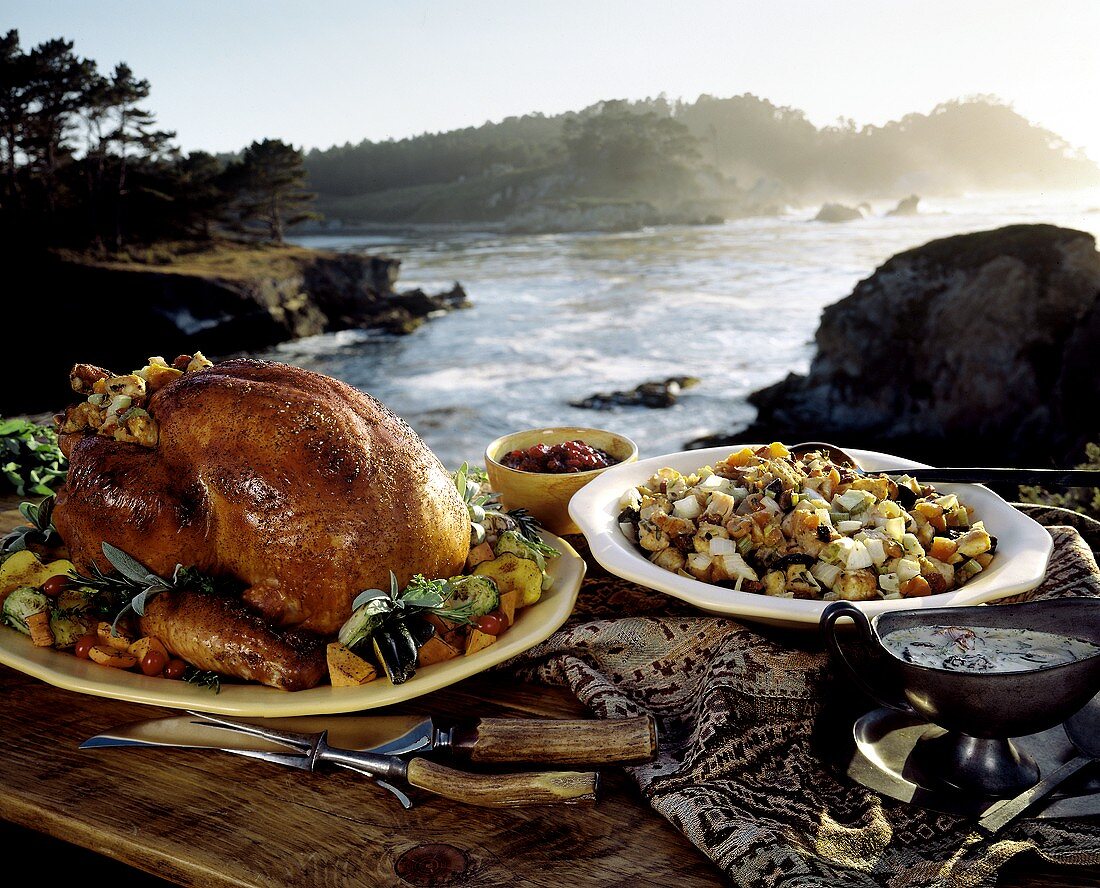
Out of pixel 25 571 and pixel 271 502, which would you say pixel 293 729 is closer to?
pixel 271 502

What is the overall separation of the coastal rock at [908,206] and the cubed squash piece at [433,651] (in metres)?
70.7

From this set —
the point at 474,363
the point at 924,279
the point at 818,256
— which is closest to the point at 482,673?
the point at 924,279

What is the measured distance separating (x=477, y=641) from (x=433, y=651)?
107 mm

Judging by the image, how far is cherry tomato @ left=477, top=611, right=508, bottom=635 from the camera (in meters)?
2.09

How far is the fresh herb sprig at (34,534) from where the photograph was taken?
252 cm

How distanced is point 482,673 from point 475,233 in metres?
65.5

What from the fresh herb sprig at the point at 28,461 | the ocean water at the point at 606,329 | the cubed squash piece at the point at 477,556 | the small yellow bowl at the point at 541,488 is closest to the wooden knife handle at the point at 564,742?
the cubed squash piece at the point at 477,556

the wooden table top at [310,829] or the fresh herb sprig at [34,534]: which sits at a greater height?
the fresh herb sprig at [34,534]

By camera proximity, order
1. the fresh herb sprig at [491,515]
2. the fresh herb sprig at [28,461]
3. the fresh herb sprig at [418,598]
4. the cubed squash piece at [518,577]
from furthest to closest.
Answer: the fresh herb sprig at [28,461] → the fresh herb sprig at [491,515] → the cubed squash piece at [518,577] → the fresh herb sprig at [418,598]

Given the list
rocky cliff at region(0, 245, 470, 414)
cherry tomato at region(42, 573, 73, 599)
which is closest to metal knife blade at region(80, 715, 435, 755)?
cherry tomato at region(42, 573, 73, 599)

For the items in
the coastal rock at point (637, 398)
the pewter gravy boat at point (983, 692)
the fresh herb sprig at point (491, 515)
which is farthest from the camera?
the coastal rock at point (637, 398)

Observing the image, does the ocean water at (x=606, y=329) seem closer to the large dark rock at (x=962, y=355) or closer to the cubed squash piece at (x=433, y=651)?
the large dark rock at (x=962, y=355)

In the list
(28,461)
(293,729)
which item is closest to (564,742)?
(293,729)

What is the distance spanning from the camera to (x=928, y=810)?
5.37 feet
